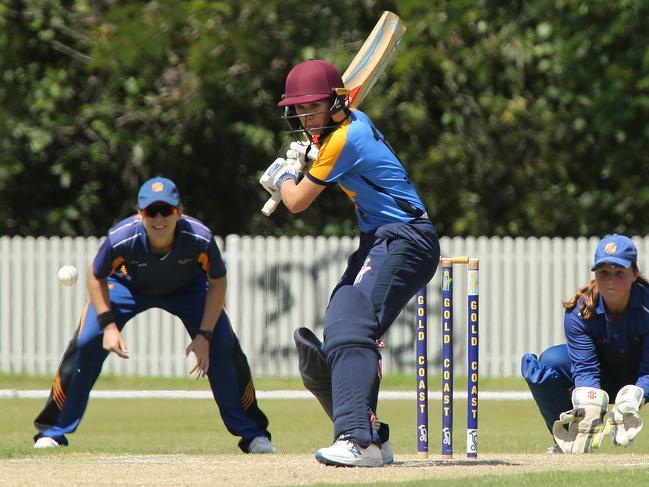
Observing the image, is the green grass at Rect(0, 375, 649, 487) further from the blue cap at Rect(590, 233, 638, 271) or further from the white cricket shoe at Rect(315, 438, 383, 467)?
the blue cap at Rect(590, 233, 638, 271)

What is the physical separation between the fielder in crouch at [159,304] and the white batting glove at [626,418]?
1.84 meters

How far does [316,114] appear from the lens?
5320 millimetres

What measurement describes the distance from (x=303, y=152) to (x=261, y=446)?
202 centimetres

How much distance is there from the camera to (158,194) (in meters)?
6.62

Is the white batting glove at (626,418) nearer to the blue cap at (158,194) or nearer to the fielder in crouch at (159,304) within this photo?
the fielder in crouch at (159,304)

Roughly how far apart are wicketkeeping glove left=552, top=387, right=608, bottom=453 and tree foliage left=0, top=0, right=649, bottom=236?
27.5 feet

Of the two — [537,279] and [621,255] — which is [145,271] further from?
[537,279]

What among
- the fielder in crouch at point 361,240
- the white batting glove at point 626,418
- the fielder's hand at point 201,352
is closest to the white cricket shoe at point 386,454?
the fielder in crouch at point 361,240

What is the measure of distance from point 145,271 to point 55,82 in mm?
8970

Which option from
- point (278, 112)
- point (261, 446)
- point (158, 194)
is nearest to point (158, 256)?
point (158, 194)

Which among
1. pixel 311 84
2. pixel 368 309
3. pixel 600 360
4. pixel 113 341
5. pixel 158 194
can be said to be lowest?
pixel 600 360

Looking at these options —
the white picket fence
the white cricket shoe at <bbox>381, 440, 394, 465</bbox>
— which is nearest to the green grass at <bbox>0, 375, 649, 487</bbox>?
the white cricket shoe at <bbox>381, 440, 394, 465</bbox>

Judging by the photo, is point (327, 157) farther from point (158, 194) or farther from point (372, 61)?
point (158, 194)

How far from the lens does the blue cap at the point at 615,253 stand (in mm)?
6105
